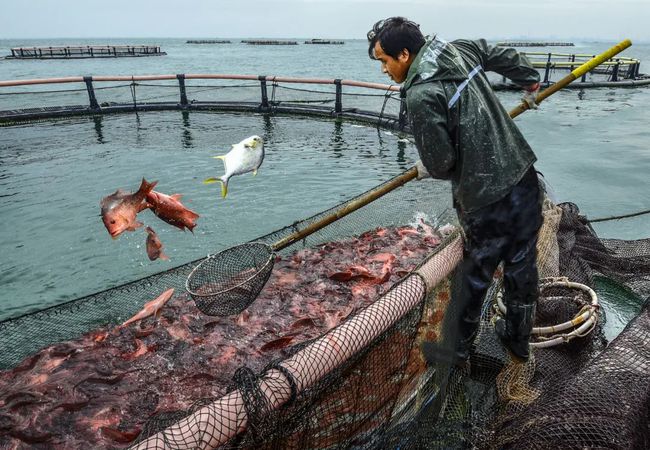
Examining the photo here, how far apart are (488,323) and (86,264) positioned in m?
7.30

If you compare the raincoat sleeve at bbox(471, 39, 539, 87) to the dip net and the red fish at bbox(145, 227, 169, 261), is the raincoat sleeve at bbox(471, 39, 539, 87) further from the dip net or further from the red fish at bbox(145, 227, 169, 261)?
the red fish at bbox(145, 227, 169, 261)

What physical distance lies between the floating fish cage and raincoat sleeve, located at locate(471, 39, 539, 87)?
149cm

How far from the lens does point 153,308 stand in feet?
18.1

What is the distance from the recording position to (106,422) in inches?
153

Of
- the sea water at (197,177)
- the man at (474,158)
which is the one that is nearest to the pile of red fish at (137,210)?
the sea water at (197,177)

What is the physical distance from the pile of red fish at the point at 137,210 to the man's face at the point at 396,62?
3398 mm

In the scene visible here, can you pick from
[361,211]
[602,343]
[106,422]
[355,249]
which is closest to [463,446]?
[602,343]

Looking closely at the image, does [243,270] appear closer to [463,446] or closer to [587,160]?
[463,446]

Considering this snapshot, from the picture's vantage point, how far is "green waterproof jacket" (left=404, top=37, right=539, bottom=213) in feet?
10.0

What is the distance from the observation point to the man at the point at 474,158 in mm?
3076

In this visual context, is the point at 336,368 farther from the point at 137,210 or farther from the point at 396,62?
the point at 137,210

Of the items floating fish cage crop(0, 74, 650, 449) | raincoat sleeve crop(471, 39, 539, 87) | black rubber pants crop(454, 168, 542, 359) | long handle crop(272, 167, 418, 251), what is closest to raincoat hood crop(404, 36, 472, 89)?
raincoat sleeve crop(471, 39, 539, 87)

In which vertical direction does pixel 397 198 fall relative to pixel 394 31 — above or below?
below

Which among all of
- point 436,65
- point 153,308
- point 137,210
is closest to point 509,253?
point 436,65
